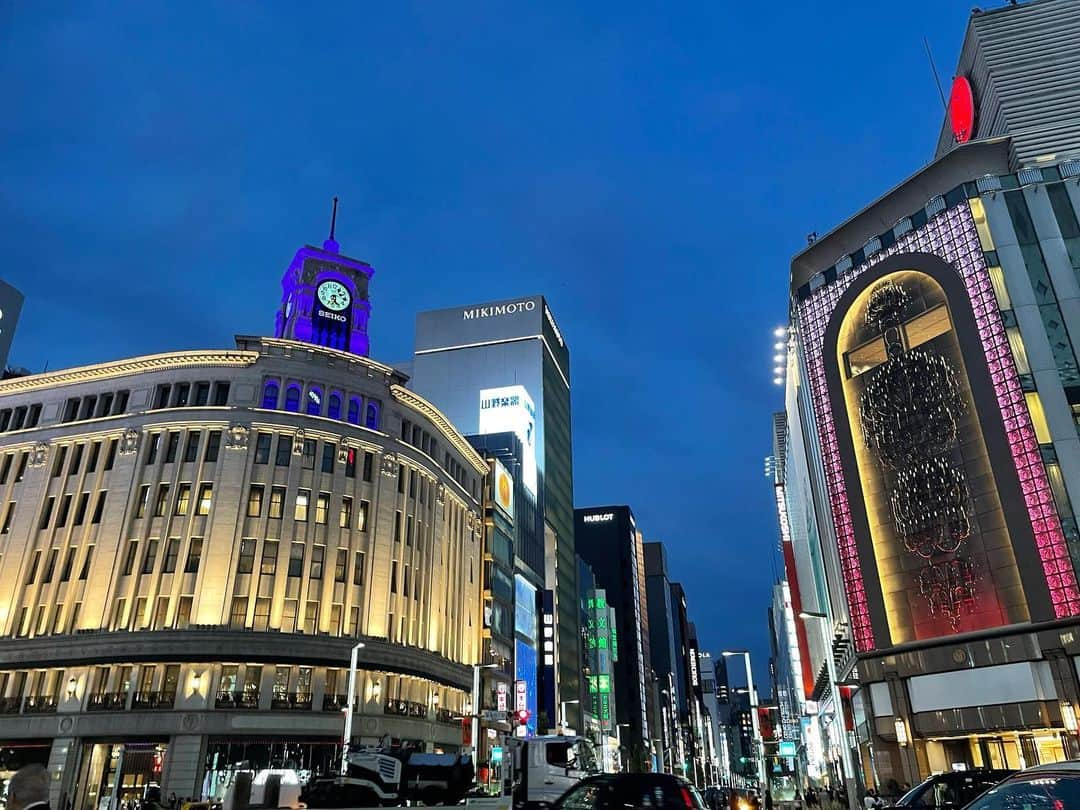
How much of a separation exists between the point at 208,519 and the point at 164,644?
8.26m

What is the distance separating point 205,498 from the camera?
48969mm

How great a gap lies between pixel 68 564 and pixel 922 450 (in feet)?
184

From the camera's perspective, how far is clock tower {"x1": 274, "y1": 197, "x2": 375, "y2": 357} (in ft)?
237

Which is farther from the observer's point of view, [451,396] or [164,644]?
[451,396]

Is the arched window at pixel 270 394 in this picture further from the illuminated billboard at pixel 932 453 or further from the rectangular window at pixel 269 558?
the illuminated billboard at pixel 932 453

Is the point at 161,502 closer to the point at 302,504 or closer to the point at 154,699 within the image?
the point at 302,504

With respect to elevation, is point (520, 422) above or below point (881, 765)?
above

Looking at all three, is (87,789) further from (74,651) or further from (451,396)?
(451,396)

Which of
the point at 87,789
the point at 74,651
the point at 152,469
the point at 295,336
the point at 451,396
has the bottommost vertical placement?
the point at 87,789

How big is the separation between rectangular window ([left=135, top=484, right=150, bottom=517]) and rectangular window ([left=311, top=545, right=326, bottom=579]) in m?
11.4

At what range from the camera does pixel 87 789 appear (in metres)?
41.3

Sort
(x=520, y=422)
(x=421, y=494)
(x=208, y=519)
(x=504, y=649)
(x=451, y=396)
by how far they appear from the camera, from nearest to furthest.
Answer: (x=208, y=519), (x=421, y=494), (x=504, y=649), (x=520, y=422), (x=451, y=396)

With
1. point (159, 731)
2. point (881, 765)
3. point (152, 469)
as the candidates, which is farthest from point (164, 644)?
point (881, 765)

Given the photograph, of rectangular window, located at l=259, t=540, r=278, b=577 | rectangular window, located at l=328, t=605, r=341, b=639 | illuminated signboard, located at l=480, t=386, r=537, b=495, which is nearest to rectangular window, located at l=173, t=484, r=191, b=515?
rectangular window, located at l=259, t=540, r=278, b=577
